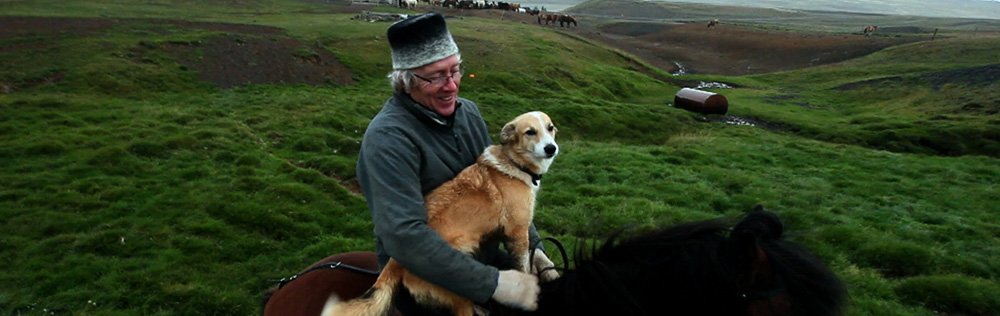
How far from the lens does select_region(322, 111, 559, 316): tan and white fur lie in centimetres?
312

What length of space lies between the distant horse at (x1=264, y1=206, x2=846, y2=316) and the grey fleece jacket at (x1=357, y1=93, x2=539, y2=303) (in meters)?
0.51

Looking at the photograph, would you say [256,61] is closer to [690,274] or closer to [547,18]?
[690,274]

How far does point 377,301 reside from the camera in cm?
302

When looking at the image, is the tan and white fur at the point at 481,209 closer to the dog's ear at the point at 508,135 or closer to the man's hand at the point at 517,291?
the dog's ear at the point at 508,135

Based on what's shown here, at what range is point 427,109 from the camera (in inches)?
128

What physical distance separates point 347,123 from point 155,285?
A: 35.1 ft

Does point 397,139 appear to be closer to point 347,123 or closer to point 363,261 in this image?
point 363,261

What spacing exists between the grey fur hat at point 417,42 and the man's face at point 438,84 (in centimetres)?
5

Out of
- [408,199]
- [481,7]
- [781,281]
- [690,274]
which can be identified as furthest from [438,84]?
[481,7]

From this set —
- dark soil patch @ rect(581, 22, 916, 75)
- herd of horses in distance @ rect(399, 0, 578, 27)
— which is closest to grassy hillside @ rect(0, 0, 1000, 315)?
dark soil patch @ rect(581, 22, 916, 75)

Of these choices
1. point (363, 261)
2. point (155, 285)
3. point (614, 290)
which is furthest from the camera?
point (155, 285)

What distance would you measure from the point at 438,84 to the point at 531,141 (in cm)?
128

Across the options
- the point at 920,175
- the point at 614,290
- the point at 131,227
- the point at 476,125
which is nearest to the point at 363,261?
the point at 476,125

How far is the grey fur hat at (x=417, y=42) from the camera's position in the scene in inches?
121
